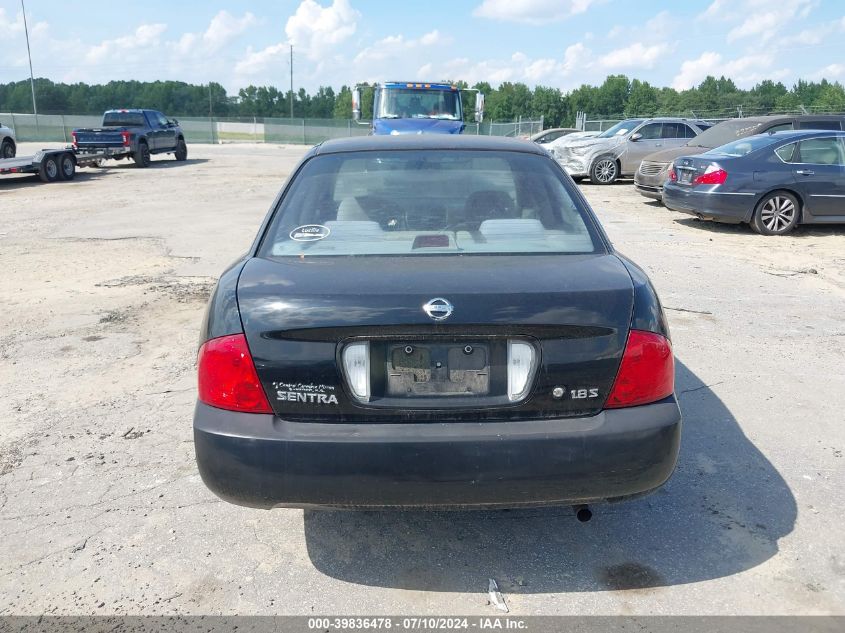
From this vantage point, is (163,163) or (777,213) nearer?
(777,213)

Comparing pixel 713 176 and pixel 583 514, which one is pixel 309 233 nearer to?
pixel 583 514

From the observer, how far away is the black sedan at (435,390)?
2467 millimetres

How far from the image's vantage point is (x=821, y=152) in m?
10.9

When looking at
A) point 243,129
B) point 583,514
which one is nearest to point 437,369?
point 583,514

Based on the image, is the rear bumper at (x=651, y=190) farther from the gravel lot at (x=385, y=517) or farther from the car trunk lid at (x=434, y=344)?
the car trunk lid at (x=434, y=344)

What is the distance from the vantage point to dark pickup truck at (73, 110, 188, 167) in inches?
904

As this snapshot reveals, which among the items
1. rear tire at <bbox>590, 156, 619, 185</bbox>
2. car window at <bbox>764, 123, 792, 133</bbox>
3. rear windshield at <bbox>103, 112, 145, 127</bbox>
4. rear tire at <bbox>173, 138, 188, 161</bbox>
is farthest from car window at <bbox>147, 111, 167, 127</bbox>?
car window at <bbox>764, 123, 792, 133</bbox>

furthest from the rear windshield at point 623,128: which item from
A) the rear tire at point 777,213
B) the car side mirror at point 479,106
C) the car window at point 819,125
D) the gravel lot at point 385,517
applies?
the gravel lot at point 385,517

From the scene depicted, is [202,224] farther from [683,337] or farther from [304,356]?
[304,356]

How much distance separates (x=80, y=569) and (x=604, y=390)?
220cm

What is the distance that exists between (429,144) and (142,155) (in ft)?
79.6

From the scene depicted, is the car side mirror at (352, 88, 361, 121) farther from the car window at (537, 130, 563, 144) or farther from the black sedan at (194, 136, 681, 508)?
the black sedan at (194, 136, 681, 508)

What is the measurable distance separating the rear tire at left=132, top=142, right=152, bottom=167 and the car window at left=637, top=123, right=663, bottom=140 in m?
16.9

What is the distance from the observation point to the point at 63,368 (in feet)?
16.6
